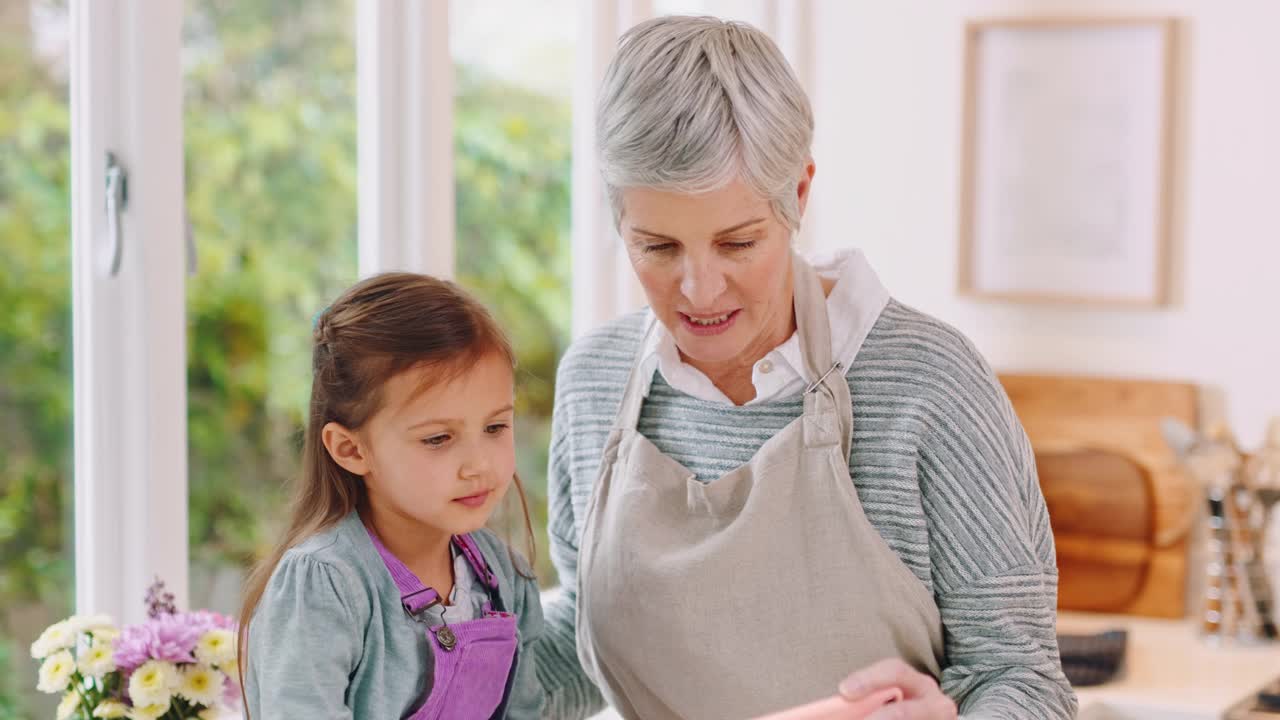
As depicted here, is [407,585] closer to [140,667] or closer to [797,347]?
[140,667]

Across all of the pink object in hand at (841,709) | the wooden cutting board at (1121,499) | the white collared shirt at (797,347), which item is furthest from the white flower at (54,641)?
the wooden cutting board at (1121,499)

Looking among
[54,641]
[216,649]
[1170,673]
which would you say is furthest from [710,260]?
[1170,673]

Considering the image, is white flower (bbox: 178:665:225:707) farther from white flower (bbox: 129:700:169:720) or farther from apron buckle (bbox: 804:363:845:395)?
apron buckle (bbox: 804:363:845:395)

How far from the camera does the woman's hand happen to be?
1.17 metres

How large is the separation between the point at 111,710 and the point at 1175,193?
216cm

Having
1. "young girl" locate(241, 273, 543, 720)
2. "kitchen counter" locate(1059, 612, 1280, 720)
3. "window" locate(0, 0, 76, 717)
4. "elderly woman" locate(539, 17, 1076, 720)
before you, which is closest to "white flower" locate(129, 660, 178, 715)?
"young girl" locate(241, 273, 543, 720)

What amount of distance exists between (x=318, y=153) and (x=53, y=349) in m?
1.17

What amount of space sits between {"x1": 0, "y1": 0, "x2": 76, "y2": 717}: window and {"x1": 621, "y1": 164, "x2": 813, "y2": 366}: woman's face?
1.33 m

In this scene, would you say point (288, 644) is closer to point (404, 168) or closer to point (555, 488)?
point (555, 488)

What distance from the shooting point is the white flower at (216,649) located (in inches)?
59.3

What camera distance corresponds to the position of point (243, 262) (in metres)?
3.55

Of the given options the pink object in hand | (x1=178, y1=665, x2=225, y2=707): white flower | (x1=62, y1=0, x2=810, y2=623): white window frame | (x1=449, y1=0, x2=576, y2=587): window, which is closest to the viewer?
the pink object in hand

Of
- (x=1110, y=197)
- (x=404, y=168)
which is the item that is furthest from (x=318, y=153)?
(x=1110, y=197)

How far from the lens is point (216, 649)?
1.51 m
